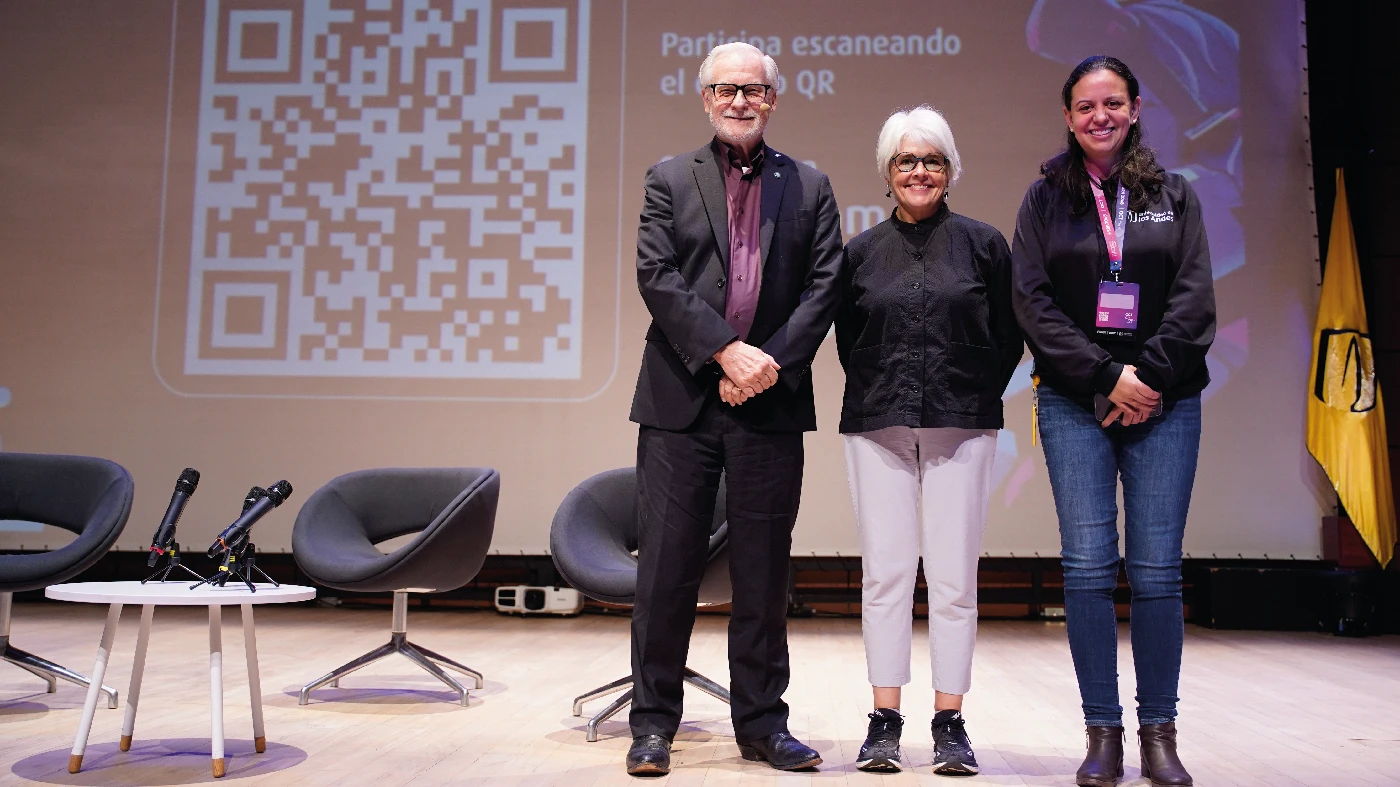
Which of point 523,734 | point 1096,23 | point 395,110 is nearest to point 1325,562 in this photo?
Result: point 1096,23

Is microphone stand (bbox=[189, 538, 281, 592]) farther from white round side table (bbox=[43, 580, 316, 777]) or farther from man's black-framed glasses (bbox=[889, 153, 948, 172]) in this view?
man's black-framed glasses (bbox=[889, 153, 948, 172])

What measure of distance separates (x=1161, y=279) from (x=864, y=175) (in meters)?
3.58

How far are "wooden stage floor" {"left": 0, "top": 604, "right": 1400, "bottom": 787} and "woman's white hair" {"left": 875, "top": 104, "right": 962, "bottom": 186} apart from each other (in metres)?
1.34

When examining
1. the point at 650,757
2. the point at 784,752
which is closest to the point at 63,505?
the point at 650,757

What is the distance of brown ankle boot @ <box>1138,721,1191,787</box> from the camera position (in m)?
2.15

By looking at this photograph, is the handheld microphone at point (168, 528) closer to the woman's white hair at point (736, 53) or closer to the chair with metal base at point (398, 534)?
the chair with metal base at point (398, 534)

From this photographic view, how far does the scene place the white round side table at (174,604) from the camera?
2.19m

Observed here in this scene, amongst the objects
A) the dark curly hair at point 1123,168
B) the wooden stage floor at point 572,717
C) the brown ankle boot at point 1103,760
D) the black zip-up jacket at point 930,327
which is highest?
the dark curly hair at point 1123,168

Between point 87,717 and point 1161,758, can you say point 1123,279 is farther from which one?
point 87,717

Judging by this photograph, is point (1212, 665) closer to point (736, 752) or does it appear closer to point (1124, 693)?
point (1124, 693)

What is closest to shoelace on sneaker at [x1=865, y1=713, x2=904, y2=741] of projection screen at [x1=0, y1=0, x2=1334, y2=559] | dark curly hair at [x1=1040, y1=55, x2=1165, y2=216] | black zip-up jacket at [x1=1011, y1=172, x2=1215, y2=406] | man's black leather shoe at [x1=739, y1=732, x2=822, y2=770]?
man's black leather shoe at [x1=739, y1=732, x2=822, y2=770]

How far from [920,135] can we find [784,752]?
1374mm

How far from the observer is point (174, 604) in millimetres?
2326

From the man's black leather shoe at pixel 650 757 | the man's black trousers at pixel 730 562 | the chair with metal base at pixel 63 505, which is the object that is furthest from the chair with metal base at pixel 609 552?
the chair with metal base at pixel 63 505
